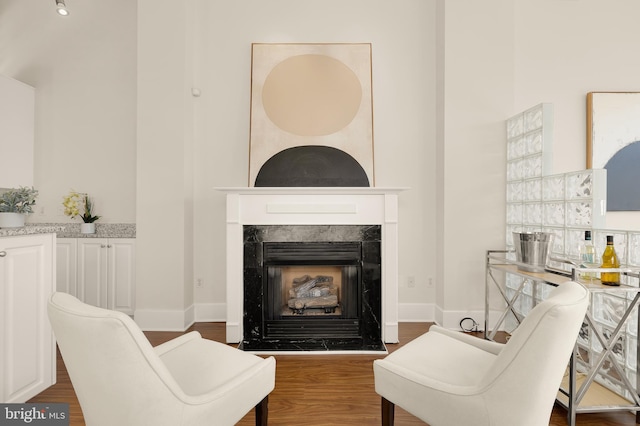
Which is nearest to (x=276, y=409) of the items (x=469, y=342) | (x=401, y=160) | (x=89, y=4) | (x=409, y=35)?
(x=469, y=342)

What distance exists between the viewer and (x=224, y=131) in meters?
3.40

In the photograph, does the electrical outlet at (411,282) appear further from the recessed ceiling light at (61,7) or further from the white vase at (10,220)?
the recessed ceiling light at (61,7)

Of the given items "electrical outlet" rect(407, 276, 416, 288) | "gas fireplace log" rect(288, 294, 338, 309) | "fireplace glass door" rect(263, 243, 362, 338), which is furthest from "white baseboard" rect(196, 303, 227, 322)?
"electrical outlet" rect(407, 276, 416, 288)

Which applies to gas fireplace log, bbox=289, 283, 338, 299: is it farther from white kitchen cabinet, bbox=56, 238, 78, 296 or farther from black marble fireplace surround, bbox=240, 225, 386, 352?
white kitchen cabinet, bbox=56, 238, 78, 296

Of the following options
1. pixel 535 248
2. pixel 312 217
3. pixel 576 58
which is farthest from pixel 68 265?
pixel 576 58

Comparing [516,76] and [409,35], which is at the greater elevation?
[409,35]

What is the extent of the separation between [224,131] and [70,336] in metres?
2.69

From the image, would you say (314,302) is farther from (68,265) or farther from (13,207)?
(68,265)

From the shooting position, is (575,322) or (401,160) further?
(401,160)

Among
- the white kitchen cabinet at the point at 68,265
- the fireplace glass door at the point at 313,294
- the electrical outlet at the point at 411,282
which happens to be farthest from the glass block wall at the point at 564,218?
the white kitchen cabinet at the point at 68,265

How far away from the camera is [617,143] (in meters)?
3.21

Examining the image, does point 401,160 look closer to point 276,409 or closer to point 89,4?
point 276,409

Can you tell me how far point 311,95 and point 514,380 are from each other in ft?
9.55

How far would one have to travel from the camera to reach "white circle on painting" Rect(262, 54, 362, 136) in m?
3.26
